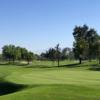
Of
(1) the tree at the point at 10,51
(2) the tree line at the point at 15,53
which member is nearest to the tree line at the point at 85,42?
(2) the tree line at the point at 15,53

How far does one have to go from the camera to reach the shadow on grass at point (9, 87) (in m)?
24.0

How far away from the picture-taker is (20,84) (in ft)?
81.7

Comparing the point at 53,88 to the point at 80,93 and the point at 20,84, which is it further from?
the point at 20,84

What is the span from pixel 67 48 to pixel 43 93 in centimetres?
17033

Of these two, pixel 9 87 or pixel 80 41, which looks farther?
pixel 80 41

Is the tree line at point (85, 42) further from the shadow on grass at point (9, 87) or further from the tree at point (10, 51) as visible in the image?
the shadow on grass at point (9, 87)

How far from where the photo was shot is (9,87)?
25.7m

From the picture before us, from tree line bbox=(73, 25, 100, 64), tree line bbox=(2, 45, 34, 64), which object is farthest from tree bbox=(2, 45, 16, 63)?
tree line bbox=(73, 25, 100, 64)

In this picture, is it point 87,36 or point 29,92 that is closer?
point 29,92

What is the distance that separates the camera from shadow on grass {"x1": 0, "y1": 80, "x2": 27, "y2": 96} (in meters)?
24.0

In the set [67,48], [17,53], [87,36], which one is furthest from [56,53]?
[67,48]

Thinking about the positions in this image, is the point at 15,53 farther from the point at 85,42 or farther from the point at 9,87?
the point at 9,87

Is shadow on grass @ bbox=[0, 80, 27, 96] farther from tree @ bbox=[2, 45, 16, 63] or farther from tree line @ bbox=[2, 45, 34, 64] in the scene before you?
tree @ bbox=[2, 45, 16, 63]

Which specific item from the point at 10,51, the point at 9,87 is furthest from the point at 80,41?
the point at 9,87
